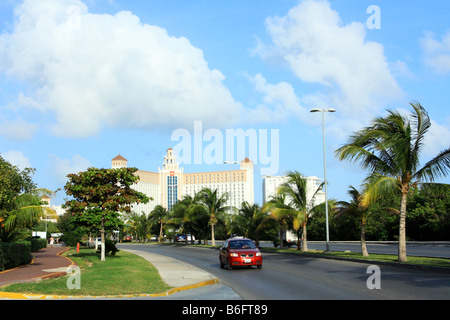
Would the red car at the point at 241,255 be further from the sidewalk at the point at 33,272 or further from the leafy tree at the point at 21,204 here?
the leafy tree at the point at 21,204

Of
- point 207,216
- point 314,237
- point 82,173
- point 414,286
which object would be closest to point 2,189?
point 82,173

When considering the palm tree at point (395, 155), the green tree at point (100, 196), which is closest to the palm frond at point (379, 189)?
the palm tree at point (395, 155)

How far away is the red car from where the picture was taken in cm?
2109

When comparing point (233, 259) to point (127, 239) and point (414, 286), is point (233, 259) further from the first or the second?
point (127, 239)

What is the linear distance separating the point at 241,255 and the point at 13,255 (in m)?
10.8

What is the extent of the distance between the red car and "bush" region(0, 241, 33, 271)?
32.9 ft

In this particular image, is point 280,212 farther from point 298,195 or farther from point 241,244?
point 241,244

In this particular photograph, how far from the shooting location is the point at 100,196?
91.7 feet

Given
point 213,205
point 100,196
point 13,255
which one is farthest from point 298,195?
point 213,205

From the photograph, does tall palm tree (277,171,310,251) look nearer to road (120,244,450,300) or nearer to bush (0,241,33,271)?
road (120,244,450,300)

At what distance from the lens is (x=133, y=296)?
11500 mm

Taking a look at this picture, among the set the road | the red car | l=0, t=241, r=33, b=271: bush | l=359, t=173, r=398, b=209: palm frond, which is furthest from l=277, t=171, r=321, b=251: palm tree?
l=0, t=241, r=33, b=271: bush

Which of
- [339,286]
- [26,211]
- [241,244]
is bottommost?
[339,286]

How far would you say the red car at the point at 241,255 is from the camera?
21094mm
